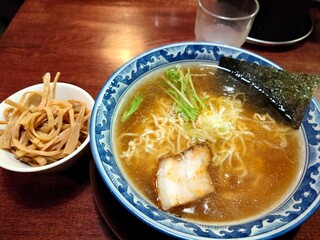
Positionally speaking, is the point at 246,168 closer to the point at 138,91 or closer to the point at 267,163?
the point at 267,163

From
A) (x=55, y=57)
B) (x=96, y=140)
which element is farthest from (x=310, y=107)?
(x=55, y=57)

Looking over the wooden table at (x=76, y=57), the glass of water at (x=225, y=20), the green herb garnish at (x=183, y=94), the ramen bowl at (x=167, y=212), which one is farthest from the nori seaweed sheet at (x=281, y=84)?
the glass of water at (x=225, y=20)

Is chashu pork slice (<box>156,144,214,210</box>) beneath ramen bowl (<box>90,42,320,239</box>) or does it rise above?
beneath

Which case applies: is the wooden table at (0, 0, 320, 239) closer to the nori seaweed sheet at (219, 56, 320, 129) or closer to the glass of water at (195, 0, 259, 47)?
the glass of water at (195, 0, 259, 47)

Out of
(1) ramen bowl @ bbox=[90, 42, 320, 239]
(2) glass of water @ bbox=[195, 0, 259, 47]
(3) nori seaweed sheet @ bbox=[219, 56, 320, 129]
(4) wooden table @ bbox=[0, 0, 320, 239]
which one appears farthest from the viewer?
(2) glass of water @ bbox=[195, 0, 259, 47]

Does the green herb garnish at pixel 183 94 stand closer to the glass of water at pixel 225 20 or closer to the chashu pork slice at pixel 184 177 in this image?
the chashu pork slice at pixel 184 177

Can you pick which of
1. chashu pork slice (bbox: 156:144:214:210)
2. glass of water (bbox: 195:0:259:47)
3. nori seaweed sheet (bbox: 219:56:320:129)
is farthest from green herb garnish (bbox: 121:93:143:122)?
glass of water (bbox: 195:0:259:47)

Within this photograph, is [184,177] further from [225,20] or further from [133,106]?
[225,20]
